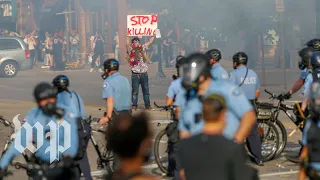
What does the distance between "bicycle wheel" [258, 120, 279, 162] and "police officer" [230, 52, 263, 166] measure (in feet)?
1.20

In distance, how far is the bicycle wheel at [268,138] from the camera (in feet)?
35.1

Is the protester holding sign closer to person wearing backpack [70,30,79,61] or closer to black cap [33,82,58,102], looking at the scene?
black cap [33,82,58,102]

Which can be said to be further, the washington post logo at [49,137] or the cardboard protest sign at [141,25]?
the cardboard protest sign at [141,25]

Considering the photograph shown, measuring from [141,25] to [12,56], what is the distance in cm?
999

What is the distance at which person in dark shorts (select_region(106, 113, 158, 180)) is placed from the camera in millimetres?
3836

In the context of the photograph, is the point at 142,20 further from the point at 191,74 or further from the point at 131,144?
the point at 131,144

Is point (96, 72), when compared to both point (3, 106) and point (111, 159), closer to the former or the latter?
point (3, 106)

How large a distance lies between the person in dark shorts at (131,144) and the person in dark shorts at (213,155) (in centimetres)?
81

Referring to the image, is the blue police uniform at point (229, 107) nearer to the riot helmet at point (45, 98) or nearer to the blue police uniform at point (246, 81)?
the riot helmet at point (45, 98)

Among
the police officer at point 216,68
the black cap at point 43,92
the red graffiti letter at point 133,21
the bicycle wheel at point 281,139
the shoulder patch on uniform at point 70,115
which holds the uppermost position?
the red graffiti letter at point 133,21

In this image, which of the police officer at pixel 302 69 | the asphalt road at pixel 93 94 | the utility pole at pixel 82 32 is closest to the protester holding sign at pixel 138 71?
the asphalt road at pixel 93 94

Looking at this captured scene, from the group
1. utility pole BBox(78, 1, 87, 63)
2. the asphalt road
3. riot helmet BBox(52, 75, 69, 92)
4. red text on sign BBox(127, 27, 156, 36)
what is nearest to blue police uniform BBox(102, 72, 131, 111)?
the asphalt road

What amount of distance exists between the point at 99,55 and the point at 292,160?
68.9 feet

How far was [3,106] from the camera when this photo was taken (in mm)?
18453
